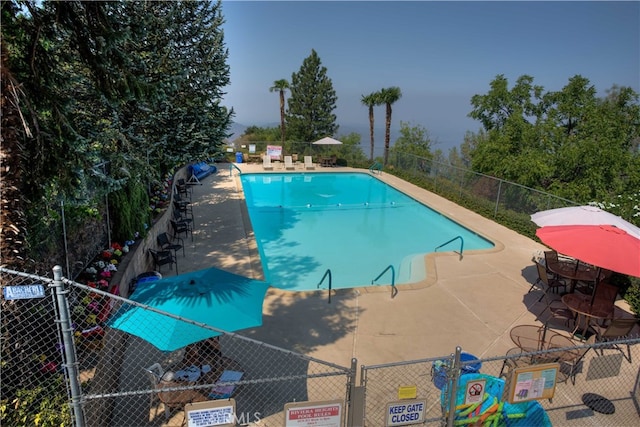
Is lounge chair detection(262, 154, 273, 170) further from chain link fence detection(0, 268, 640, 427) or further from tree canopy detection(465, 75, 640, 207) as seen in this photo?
chain link fence detection(0, 268, 640, 427)

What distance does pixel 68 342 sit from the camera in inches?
133

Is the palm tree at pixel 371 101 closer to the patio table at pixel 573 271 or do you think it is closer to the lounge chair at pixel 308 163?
the lounge chair at pixel 308 163

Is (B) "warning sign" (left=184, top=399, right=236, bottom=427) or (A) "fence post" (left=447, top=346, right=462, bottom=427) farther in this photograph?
(A) "fence post" (left=447, top=346, right=462, bottom=427)

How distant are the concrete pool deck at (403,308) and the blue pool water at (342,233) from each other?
107 cm

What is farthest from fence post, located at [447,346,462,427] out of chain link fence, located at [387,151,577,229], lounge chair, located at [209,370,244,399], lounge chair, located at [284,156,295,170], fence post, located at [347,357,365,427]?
lounge chair, located at [284,156,295,170]

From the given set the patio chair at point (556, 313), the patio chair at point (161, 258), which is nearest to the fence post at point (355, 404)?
the patio chair at point (556, 313)

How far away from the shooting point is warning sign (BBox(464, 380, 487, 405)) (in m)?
3.90

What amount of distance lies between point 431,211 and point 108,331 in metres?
14.0

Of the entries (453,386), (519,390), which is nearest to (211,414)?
(453,386)

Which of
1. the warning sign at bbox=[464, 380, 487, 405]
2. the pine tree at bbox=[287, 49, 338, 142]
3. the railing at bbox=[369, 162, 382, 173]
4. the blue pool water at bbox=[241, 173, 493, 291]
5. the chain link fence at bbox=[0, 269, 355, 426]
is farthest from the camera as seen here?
the pine tree at bbox=[287, 49, 338, 142]

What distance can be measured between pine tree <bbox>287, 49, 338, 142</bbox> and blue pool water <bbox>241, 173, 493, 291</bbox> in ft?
71.9

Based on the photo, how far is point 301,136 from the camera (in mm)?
43688

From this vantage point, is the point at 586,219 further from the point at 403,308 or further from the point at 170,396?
the point at 170,396

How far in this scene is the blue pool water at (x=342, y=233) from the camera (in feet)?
37.3
